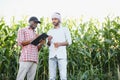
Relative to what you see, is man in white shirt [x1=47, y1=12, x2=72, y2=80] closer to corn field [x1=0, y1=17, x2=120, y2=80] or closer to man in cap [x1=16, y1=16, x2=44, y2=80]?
man in cap [x1=16, y1=16, x2=44, y2=80]

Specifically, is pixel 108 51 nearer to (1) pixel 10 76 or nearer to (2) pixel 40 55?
(2) pixel 40 55

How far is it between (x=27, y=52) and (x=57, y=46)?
47 cm

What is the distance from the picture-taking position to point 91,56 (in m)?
6.95

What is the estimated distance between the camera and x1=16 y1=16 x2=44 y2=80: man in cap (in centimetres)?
491

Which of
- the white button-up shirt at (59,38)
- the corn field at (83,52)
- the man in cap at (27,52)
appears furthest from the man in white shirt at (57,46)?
the corn field at (83,52)

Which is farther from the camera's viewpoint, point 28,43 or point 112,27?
point 112,27

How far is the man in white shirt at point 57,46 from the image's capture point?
4.93m

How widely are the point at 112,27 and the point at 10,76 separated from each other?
95.5 inches

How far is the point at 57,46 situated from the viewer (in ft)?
16.1

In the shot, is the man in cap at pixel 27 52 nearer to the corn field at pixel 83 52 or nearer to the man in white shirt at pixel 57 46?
the man in white shirt at pixel 57 46

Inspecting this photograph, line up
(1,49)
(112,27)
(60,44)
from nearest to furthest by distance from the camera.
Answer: (60,44)
(1,49)
(112,27)

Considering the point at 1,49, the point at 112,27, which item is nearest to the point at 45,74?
the point at 1,49

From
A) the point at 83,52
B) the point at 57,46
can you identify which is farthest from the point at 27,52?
the point at 83,52

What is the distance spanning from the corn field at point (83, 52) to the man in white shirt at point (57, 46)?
159cm
